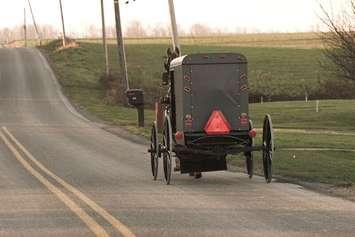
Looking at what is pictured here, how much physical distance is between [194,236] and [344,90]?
49.1m

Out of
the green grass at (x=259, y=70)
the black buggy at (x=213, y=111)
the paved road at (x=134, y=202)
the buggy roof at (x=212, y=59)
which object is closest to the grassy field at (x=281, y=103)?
the green grass at (x=259, y=70)

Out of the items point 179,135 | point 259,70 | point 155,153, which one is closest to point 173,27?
point 155,153

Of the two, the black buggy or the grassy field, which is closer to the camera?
the black buggy

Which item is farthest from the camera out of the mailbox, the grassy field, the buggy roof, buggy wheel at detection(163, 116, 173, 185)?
the mailbox

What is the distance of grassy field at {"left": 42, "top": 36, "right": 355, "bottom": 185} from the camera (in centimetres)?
1708

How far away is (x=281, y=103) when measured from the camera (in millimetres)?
51250

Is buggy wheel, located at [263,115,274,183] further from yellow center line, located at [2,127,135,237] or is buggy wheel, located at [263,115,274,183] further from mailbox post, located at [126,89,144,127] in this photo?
mailbox post, located at [126,89,144,127]

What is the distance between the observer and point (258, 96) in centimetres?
5853

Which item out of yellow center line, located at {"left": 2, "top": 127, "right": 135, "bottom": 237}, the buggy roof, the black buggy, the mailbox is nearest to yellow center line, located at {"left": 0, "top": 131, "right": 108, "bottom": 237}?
yellow center line, located at {"left": 2, "top": 127, "right": 135, "bottom": 237}

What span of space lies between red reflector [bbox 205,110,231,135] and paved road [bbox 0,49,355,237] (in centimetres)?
101

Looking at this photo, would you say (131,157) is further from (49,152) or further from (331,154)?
(331,154)

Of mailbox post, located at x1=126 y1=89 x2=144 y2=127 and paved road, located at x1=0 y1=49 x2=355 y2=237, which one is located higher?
paved road, located at x1=0 y1=49 x2=355 y2=237

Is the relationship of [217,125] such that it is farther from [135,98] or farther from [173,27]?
[135,98]

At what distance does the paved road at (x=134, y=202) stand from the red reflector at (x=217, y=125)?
101 centimetres
